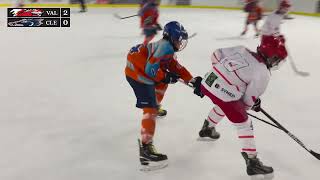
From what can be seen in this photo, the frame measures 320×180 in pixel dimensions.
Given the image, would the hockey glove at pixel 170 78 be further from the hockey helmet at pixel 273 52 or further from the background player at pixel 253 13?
the background player at pixel 253 13

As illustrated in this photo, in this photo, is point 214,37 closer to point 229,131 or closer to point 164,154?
point 229,131

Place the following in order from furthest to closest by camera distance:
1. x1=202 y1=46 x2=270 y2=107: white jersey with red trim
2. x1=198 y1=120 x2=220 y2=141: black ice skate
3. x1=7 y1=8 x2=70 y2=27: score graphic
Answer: x1=7 y1=8 x2=70 y2=27: score graphic < x1=198 y1=120 x2=220 y2=141: black ice skate < x1=202 y1=46 x2=270 y2=107: white jersey with red trim

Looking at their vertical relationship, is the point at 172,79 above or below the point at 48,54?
above

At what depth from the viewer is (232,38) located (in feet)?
26.8

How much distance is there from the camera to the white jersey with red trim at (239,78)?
2229 mm

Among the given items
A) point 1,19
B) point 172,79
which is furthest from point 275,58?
point 1,19

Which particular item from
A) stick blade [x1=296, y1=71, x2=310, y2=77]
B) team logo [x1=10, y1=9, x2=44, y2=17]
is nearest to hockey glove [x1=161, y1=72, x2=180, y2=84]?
stick blade [x1=296, y1=71, x2=310, y2=77]

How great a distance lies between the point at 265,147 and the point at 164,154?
81 cm

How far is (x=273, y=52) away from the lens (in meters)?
2.23

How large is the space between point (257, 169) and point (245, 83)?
56 centimetres

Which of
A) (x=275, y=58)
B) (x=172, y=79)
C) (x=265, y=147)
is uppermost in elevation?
(x=275, y=58)

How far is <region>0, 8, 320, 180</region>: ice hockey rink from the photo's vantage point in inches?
96.5

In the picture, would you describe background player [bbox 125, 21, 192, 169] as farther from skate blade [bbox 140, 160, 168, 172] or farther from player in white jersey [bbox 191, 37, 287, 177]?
player in white jersey [bbox 191, 37, 287, 177]

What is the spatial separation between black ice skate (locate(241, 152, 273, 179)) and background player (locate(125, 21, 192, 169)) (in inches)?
21.8
